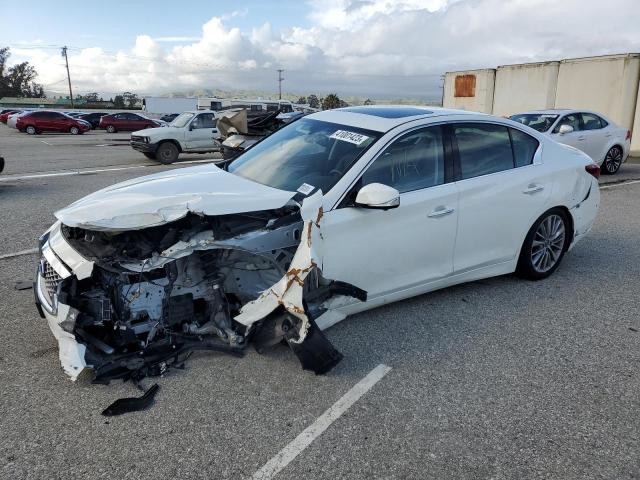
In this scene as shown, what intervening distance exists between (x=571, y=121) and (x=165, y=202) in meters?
10.8

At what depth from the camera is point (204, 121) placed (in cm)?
1658

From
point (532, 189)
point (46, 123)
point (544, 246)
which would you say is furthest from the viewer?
point (46, 123)

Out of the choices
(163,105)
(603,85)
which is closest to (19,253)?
(603,85)

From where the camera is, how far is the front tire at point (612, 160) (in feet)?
40.3

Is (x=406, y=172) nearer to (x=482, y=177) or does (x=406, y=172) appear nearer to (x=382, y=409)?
(x=482, y=177)

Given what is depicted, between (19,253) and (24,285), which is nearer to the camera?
(24,285)

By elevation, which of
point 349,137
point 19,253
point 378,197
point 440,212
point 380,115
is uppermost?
point 380,115

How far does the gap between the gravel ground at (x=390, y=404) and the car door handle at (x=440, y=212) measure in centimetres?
85

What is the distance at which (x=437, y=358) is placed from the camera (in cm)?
348

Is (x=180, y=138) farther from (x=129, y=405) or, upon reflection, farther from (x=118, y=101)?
(x=118, y=101)

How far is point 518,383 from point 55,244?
3199mm

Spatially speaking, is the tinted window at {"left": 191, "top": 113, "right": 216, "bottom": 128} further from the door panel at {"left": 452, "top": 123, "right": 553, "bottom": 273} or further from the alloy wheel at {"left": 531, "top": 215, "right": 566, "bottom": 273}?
the alloy wheel at {"left": 531, "top": 215, "right": 566, "bottom": 273}

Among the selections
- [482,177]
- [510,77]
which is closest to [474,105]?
[510,77]

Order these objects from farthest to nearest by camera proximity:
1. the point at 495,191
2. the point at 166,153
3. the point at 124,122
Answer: the point at 124,122
the point at 166,153
the point at 495,191
